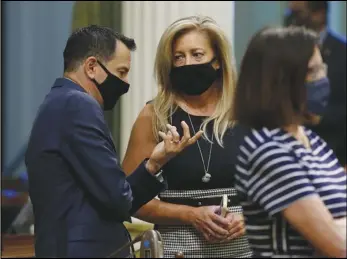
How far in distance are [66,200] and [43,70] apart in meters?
5.05

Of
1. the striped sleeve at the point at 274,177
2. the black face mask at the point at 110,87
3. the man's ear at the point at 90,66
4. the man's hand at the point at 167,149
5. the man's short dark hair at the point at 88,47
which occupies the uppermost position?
the man's short dark hair at the point at 88,47

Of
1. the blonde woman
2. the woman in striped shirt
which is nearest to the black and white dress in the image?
the blonde woman

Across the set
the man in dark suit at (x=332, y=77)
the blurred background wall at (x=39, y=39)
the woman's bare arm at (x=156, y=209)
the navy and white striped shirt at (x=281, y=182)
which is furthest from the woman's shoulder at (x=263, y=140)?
the blurred background wall at (x=39, y=39)

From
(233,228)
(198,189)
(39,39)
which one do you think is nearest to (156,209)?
(198,189)

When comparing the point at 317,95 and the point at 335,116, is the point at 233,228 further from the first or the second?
the point at 317,95

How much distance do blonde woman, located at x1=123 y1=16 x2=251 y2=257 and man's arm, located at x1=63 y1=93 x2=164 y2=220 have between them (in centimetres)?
49

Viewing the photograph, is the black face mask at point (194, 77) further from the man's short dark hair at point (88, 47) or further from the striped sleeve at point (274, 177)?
the striped sleeve at point (274, 177)

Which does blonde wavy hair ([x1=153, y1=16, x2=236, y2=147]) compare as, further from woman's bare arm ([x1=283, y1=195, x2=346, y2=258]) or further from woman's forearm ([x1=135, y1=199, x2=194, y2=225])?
woman's bare arm ([x1=283, y1=195, x2=346, y2=258])

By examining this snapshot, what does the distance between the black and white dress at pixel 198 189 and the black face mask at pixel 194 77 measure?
0.12m

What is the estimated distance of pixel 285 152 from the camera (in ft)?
6.11

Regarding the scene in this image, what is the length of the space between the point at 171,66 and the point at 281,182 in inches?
44.0

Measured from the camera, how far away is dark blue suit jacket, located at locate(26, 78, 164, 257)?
2.32 metres

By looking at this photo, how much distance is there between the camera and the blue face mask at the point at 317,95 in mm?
1907

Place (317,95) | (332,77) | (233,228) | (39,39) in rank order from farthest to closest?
(39,39), (233,228), (332,77), (317,95)
